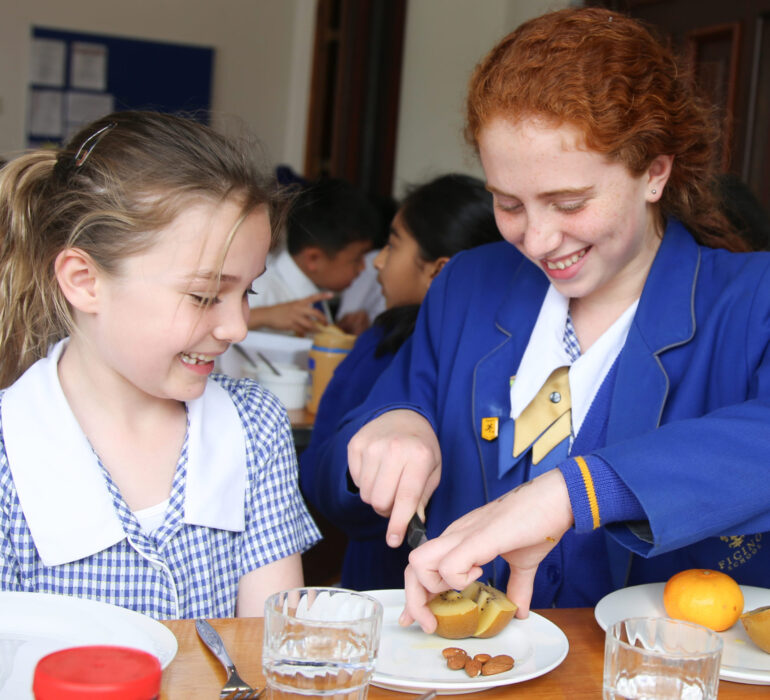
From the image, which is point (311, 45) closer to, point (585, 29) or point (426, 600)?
point (585, 29)

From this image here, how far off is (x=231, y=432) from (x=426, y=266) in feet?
3.87

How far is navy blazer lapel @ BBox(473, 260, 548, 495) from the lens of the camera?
1.40 m

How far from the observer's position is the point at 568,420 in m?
1.34

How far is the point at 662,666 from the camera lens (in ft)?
2.36

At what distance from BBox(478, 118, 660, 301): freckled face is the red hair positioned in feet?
0.06

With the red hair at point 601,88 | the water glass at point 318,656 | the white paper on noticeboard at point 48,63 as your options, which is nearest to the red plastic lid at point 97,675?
the water glass at point 318,656

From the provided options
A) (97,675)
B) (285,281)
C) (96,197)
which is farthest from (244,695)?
(285,281)

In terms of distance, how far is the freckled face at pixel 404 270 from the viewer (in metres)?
2.39

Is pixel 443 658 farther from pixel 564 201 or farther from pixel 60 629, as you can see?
pixel 564 201

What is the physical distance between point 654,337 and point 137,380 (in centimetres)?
68

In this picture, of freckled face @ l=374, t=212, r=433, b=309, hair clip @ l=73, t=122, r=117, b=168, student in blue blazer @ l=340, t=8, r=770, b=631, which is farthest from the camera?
freckled face @ l=374, t=212, r=433, b=309

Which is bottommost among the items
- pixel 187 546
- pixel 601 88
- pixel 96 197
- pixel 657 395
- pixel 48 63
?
pixel 187 546

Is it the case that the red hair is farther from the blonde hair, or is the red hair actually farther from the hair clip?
the hair clip

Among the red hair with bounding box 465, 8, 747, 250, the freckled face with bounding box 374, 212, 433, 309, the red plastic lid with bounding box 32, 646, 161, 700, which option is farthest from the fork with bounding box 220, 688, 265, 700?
the freckled face with bounding box 374, 212, 433, 309
